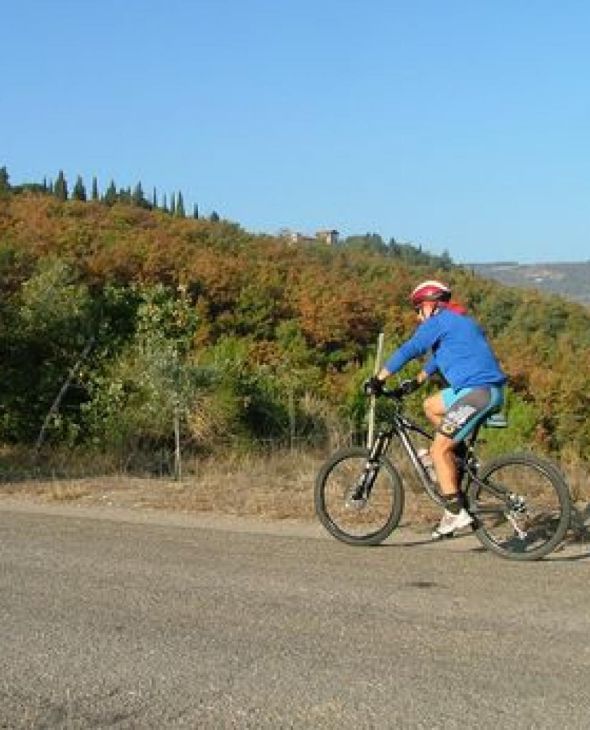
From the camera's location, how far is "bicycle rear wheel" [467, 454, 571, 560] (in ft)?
22.9

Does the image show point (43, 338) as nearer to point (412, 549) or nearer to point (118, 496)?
point (118, 496)

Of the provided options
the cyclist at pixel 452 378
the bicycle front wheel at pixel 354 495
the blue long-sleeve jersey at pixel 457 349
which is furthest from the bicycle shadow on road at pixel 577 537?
the bicycle front wheel at pixel 354 495

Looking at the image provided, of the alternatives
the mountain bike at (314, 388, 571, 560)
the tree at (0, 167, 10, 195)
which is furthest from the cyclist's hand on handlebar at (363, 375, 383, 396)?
the tree at (0, 167, 10, 195)

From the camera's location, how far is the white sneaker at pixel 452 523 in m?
7.16

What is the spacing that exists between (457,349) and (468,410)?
1.40ft

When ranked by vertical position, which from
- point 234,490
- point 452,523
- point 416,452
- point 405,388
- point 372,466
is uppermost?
point 405,388

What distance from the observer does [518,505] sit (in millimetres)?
7043

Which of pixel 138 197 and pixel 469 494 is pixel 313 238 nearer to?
pixel 138 197

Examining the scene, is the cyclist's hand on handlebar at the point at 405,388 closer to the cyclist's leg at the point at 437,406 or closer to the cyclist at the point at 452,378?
the cyclist at the point at 452,378

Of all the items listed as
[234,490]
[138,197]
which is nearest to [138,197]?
[138,197]

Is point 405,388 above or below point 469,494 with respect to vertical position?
above

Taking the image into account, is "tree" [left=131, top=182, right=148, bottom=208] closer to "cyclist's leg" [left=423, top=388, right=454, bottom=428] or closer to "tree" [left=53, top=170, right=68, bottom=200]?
"tree" [left=53, top=170, right=68, bottom=200]

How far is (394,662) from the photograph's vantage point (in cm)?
478

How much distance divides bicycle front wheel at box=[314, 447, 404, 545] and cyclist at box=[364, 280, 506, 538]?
47 centimetres
